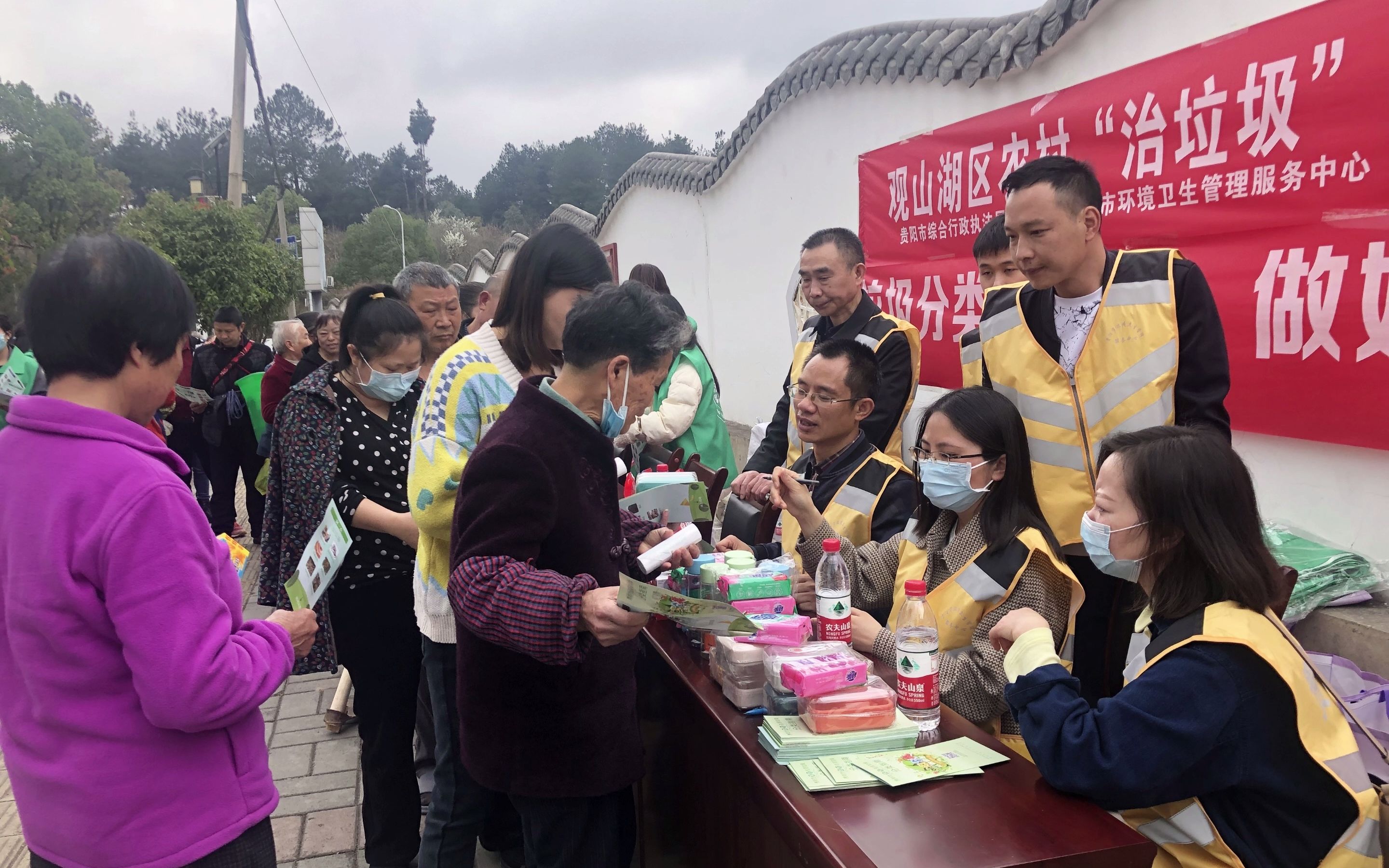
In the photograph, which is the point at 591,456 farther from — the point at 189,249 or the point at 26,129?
the point at 26,129

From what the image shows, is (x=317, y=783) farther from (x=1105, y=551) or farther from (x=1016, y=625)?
(x=1105, y=551)

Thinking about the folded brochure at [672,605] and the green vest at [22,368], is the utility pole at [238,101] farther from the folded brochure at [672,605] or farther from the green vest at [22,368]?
the folded brochure at [672,605]

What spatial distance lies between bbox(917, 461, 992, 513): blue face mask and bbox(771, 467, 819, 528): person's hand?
384mm

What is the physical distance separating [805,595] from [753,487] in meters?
0.57

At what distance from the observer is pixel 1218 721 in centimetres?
135

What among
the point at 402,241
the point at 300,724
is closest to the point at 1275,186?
the point at 300,724

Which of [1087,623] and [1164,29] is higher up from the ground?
[1164,29]

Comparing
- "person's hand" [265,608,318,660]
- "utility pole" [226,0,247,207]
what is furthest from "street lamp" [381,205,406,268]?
"person's hand" [265,608,318,660]

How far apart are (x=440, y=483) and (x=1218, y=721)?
5.29 ft

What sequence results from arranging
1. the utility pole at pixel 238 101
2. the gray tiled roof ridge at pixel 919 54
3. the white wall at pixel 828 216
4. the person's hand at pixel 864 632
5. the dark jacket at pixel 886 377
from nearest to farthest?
the person's hand at pixel 864 632 < the white wall at pixel 828 216 < the dark jacket at pixel 886 377 < the gray tiled roof ridge at pixel 919 54 < the utility pole at pixel 238 101

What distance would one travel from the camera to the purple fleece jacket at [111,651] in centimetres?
126

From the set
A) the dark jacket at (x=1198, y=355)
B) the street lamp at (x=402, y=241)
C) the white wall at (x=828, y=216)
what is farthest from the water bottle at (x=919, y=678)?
the street lamp at (x=402, y=241)

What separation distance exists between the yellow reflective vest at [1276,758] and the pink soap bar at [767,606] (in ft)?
2.34

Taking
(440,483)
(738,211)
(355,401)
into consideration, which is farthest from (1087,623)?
(738,211)
